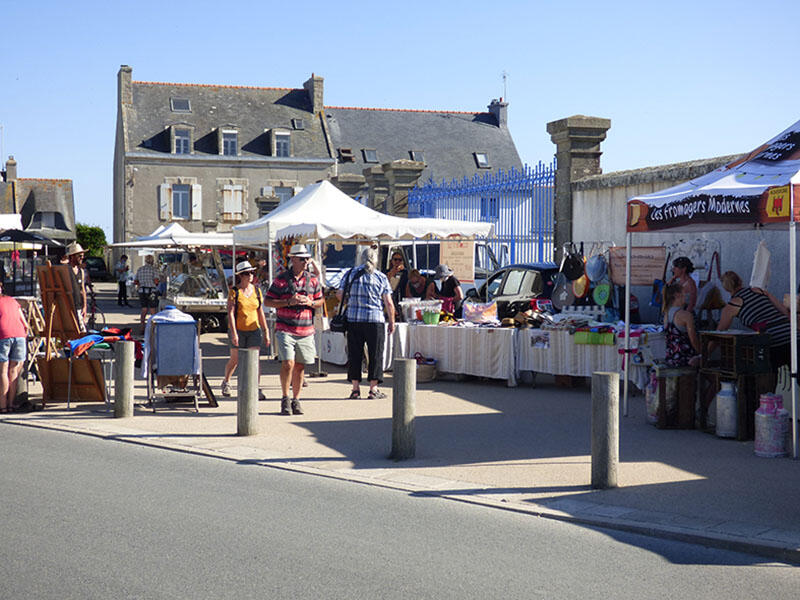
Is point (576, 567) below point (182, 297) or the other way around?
below

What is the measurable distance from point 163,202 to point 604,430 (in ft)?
158

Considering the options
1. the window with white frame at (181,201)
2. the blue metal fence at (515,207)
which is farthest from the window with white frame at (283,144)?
the blue metal fence at (515,207)

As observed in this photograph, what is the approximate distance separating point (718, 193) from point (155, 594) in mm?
6327

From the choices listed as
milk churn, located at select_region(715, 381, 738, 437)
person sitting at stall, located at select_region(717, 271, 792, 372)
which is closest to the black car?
person sitting at stall, located at select_region(717, 271, 792, 372)

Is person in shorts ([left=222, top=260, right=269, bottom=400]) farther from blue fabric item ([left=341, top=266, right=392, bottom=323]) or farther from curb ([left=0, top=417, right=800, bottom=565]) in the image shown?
curb ([left=0, top=417, right=800, bottom=565])

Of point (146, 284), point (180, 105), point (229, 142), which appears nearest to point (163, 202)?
point (229, 142)

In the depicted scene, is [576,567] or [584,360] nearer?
[576,567]

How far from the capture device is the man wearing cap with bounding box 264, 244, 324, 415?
10969 mm

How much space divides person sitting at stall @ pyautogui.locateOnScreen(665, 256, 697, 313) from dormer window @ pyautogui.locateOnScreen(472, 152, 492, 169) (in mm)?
49065

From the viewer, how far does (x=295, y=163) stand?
55156 mm

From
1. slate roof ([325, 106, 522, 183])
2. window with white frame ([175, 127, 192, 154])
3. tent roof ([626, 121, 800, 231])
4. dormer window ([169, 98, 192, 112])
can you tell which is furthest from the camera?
slate roof ([325, 106, 522, 183])

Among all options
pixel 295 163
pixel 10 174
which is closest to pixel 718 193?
pixel 295 163

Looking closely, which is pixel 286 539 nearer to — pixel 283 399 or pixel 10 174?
pixel 283 399

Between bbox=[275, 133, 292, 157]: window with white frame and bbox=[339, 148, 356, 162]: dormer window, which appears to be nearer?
bbox=[275, 133, 292, 157]: window with white frame
